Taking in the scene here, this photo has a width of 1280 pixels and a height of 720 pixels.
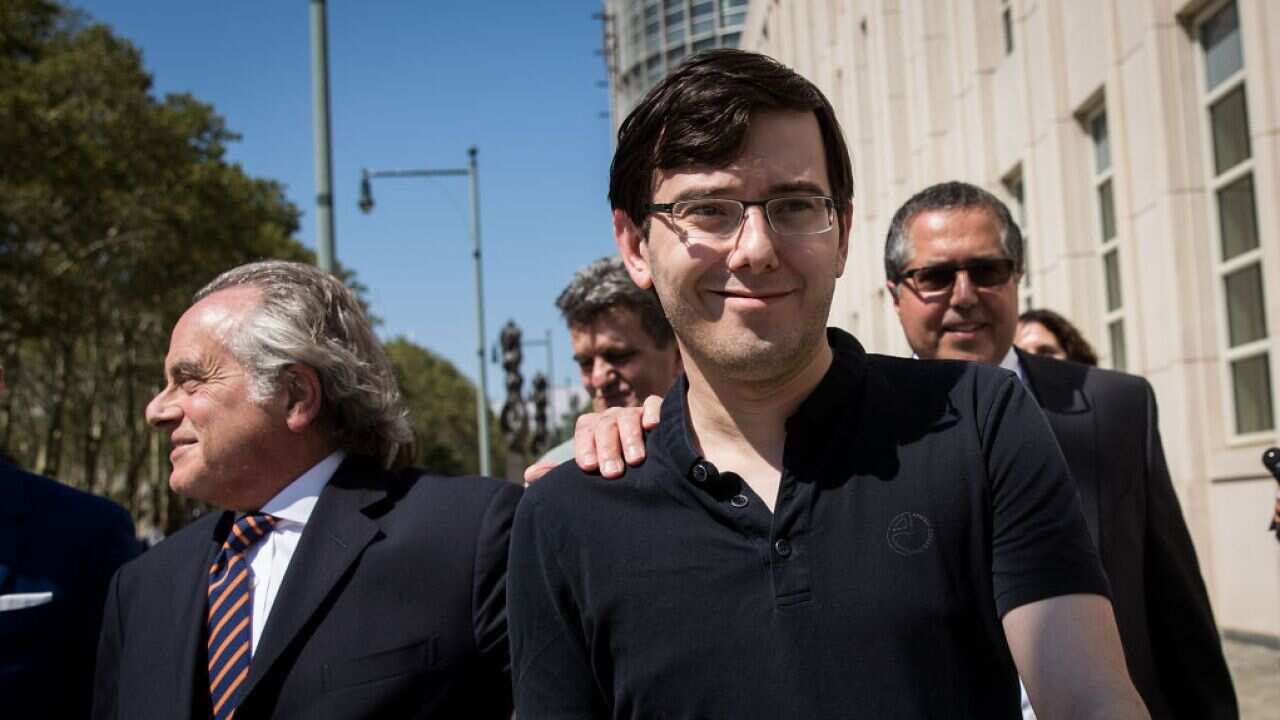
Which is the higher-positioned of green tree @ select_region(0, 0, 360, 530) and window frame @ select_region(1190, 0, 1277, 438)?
green tree @ select_region(0, 0, 360, 530)

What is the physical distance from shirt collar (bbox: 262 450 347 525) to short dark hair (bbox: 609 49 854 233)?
1.51 m

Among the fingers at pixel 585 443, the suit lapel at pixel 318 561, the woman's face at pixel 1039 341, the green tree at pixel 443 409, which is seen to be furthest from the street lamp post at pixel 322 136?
the green tree at pixel 443 409

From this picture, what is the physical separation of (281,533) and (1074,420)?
1979 millimetres

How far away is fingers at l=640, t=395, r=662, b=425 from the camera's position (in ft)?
7.50

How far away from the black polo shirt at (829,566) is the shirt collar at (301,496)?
139cm

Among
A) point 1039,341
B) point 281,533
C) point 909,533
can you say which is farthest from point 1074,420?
point 1039,341

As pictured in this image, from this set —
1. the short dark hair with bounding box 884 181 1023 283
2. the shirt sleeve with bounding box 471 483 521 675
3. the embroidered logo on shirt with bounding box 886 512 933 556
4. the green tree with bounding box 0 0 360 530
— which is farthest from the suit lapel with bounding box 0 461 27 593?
the green tree with bounding box 0 0 360 530

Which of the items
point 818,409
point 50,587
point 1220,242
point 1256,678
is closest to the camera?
point 818,409

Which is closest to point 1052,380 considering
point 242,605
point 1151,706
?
point 1151,706

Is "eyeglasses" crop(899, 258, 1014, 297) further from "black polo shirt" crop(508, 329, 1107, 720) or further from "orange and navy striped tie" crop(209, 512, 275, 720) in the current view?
"orange and navy striped tie" crop(209, 512, 275, 720)

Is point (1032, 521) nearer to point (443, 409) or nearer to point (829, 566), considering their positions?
point (829, 566)

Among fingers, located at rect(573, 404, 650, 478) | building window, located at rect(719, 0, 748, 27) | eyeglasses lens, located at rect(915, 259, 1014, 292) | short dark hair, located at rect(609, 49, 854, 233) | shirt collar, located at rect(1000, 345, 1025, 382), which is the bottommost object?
fingers, located at rect(573, 404, 650, 478)

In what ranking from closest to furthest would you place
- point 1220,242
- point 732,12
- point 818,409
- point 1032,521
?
point 1032,521 < point 818,409 < point 1220,242 < point 732,12

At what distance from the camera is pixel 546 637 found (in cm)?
210
